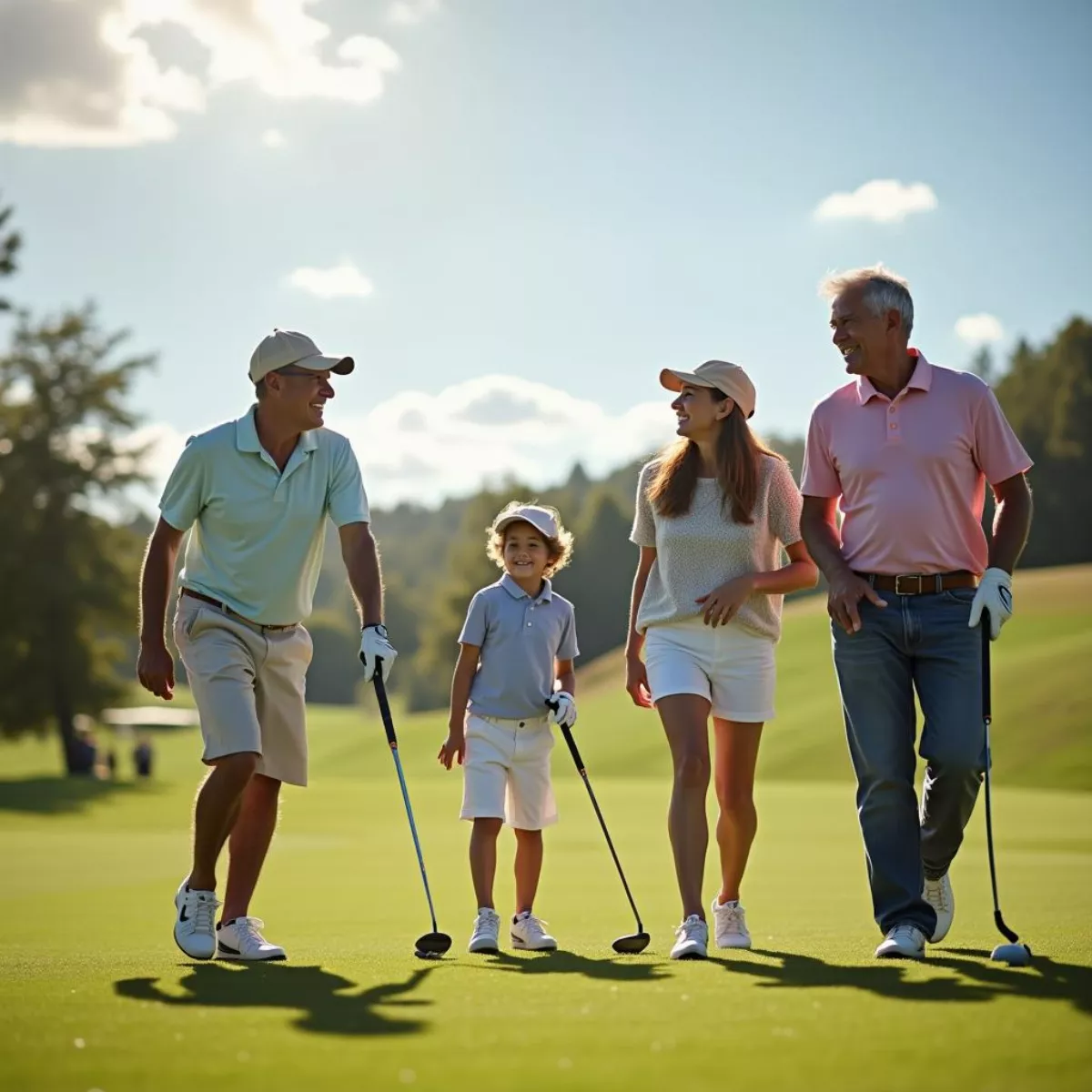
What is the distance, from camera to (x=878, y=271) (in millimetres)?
5930

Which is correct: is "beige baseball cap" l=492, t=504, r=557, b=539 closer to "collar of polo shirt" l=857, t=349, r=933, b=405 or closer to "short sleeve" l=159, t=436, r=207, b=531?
"short sleeve" l=159, t=436, r=207, b=531

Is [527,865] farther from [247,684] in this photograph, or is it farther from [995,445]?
[995,445]

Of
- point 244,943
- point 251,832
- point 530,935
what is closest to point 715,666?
point 530,935

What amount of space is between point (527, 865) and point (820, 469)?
7.13ft

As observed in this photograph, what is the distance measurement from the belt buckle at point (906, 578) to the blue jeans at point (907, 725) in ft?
0.05

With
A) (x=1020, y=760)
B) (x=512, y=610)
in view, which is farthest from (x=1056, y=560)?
(x=512, y=610)

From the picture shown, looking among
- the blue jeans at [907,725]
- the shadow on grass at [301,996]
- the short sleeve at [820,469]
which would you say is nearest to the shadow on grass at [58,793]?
the shadow on grass at [301,996]

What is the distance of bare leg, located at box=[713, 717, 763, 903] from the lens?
253 inches

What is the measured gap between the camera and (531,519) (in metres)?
7.14

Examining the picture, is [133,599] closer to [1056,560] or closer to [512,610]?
[512,610]

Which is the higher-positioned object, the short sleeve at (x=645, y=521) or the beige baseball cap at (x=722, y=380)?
the beige baseball cap at (x=722, y=380)

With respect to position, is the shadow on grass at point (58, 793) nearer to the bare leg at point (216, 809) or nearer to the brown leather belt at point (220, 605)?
the brown leather belt at point (220, 605)

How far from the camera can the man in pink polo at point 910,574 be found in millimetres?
5609

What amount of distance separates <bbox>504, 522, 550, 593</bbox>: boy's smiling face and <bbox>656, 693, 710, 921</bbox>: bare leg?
1.12 metres
